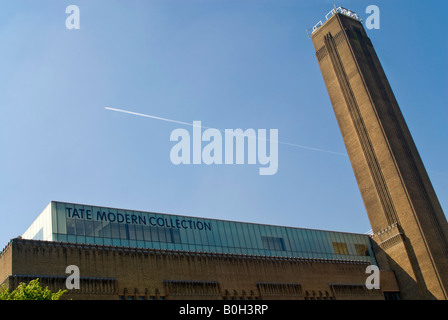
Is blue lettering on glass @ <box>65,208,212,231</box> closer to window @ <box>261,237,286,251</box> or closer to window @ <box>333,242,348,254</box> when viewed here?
window @ <box>261,237,286,251</box>

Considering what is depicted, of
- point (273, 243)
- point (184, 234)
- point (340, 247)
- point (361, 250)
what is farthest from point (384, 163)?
point (184, 234)

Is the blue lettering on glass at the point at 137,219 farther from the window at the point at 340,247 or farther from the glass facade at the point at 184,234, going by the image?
the window at the point at 340,247

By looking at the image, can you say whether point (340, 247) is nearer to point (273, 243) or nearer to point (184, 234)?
point (273, 243)

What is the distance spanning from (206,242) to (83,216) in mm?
13010

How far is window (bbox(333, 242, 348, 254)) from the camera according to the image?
199ft

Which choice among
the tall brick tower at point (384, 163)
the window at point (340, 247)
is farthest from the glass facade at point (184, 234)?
the tall brick tower at point (384, 163)

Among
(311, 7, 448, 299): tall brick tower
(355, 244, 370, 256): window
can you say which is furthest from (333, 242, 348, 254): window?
(311, 7, 448, 299): tall brick tower

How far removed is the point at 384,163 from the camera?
6325 centimetres

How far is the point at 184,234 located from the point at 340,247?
2315cm

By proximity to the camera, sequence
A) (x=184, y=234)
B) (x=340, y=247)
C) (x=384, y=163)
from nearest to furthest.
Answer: (x=184, y=234) < (x=340, y=247) < (x=384, y=163)

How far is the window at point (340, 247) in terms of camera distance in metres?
60.7

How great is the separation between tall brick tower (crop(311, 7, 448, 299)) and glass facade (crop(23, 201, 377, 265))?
184 inches

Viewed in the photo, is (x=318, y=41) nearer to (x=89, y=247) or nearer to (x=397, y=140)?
(x=397, y=140)
